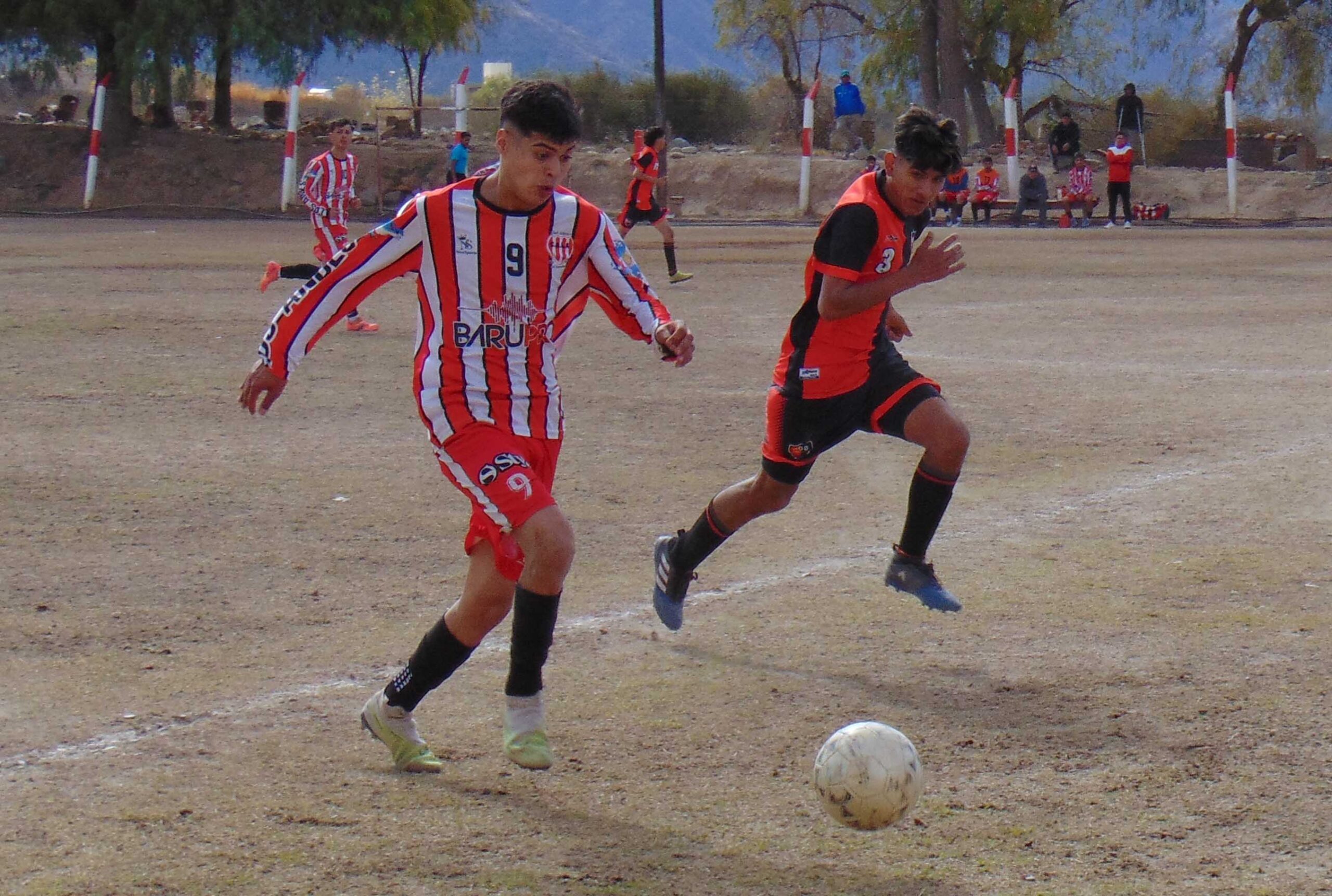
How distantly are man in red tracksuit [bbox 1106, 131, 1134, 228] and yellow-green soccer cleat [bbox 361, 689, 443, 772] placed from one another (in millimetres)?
23421

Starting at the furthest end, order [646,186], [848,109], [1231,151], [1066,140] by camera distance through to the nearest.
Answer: [848,109] → [1066,140] → [1231,151] → [646,186]

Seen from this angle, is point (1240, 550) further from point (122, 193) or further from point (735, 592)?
point (122, 193)

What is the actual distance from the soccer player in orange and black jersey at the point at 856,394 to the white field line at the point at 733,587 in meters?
0.34

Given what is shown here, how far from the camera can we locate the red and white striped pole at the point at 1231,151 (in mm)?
26453

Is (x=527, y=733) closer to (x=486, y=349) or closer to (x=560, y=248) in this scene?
(x=486, y=349)

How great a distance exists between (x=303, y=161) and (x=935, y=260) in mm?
31124

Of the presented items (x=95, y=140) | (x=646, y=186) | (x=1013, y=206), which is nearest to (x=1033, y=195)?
(x=1013, y=206)

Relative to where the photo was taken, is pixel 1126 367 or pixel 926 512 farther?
pixel 1126 367

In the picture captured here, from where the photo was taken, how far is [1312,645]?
17.1 ft

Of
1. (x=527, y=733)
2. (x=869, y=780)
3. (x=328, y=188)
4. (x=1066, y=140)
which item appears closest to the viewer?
(x=869, y=780)

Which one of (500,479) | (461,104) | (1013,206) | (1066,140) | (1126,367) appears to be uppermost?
(461,104)

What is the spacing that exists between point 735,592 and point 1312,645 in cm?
201

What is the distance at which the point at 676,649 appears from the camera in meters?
5.36

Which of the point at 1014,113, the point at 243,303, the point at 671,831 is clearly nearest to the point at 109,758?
the point at 671,831
